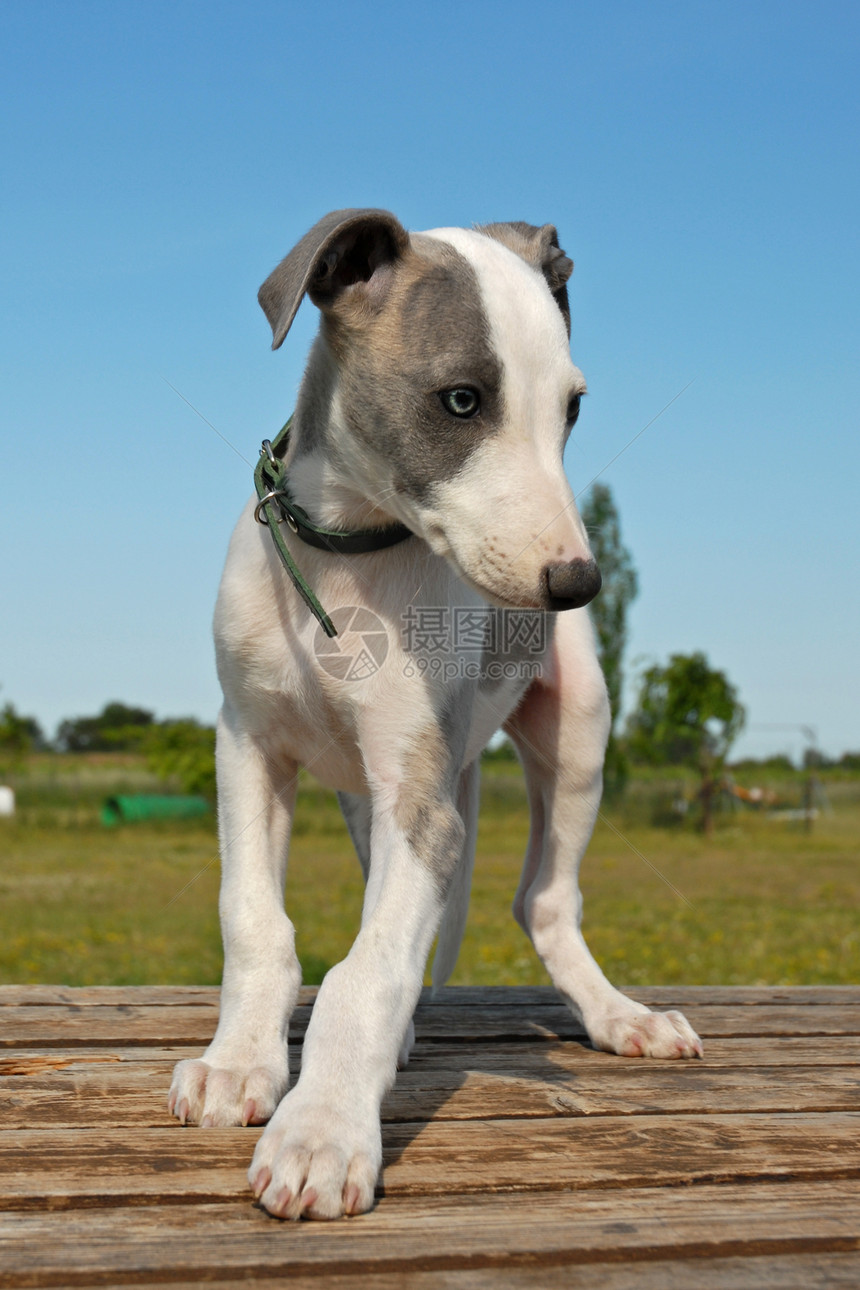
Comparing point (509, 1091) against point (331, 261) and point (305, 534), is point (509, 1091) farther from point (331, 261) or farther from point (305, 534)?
point (331, 261)

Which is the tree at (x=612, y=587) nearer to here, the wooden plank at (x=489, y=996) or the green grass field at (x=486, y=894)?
the green grass field at (x=486, y=894)

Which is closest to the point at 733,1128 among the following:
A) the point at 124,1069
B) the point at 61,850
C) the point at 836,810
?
the point at 124,1069

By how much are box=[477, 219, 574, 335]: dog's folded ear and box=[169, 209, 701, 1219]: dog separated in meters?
0.01

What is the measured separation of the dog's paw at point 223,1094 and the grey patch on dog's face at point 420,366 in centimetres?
145

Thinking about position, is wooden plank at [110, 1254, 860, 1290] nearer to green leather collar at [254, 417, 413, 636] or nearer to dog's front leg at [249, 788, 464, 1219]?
dog's front leg at [249, 788, 464, 1219]

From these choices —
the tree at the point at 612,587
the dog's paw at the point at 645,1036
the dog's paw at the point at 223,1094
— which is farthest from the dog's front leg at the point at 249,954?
the tree at the point at 612,587

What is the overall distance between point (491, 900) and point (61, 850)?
24.2 feet

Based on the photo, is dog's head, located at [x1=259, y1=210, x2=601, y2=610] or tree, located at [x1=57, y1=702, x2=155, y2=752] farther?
tree, located at [x1=57, y1=702, x2=155, y2=752]

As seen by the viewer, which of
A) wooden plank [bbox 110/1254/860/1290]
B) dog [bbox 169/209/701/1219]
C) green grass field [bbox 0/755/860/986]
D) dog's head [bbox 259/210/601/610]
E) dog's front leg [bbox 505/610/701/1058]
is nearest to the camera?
wooden plank [bbox 110/1254/860/1290]

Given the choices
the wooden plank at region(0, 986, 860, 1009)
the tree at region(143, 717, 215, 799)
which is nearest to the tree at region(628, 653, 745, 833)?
the tree at region(143, 717, 215, 799)

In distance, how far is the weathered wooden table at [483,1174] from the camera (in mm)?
1919

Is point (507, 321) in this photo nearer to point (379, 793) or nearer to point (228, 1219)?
point (379, 793)

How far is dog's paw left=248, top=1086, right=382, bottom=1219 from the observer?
6.79ft

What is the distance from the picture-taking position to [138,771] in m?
27.7
